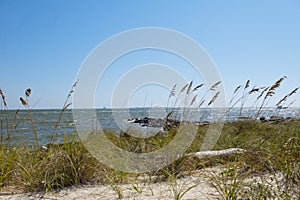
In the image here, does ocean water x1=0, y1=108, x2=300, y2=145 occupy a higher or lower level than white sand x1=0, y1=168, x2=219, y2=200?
higher

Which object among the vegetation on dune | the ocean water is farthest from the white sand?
the ocean water

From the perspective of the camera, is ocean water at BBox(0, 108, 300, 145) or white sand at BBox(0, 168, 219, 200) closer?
white sand at BBox(0, 168, 219, 200)

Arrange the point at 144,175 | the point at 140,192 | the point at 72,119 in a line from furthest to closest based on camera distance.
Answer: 1. the point at 72,119
2. the point at 144,175
3. the point at 140,192

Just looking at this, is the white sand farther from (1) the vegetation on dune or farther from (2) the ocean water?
(2) the ocean water

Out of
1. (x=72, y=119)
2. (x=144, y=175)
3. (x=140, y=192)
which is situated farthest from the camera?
(x=72, y=119)

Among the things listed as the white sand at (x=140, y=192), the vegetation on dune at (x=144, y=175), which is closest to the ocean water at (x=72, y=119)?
the vegetation on dune at (x=144, y=175)

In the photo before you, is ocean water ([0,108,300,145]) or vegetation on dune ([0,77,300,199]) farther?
ocean water ([0,108,300,145])

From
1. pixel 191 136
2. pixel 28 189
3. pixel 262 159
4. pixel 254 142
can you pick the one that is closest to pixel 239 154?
pixel 262 159

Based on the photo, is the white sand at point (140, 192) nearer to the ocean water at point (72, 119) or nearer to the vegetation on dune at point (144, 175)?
the vegetation on dune at point (144, 175)

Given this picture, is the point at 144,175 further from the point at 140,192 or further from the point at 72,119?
the point at 72,119

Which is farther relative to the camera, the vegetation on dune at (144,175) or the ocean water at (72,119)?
the ocean water at (72,119)

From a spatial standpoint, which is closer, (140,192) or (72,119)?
(140,192)

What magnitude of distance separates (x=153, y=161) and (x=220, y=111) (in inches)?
76.6

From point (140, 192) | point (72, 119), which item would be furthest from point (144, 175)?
point (72, 119)
